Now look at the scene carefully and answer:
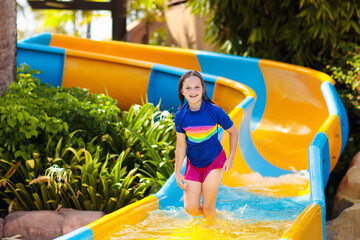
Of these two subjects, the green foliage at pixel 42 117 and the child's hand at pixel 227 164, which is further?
the green foliage at pixel 42 117

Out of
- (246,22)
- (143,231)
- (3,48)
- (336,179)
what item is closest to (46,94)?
(3,48)

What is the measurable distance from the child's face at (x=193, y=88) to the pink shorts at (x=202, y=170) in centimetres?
42

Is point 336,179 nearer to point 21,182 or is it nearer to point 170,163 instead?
point 170,163

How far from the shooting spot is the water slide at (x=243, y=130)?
3.02 metres

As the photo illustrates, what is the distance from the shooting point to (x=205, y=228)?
309 centimetres

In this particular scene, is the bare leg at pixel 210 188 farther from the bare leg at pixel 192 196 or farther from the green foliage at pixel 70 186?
the green foliage at pixel 70 186

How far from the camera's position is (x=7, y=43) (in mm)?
4844

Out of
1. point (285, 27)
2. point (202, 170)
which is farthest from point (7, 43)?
point (285, 27)

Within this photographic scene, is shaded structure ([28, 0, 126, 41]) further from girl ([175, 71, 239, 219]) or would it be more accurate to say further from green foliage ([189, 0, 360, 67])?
girl ([175, 71, 239, 219])

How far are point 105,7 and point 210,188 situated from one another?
9698mm

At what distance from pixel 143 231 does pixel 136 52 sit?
455 cm

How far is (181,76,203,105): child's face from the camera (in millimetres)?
2912

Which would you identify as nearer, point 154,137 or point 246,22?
point 154,137

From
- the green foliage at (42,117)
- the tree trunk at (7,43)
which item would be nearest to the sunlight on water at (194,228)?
the green foliage at (42,117)
